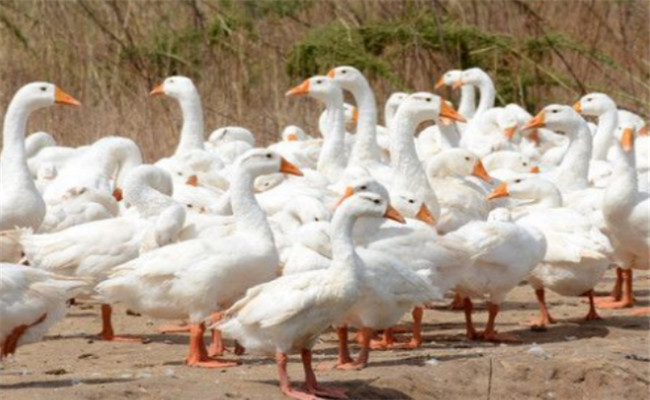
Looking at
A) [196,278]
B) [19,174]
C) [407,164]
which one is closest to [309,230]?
[196,278]

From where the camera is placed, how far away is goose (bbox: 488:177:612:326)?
11.2m

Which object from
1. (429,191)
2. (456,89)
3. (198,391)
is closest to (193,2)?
(456,89)

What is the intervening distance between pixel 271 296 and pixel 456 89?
1226cm

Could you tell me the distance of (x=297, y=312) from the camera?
27.2 ft

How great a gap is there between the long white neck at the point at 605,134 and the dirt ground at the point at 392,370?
4.95 metres

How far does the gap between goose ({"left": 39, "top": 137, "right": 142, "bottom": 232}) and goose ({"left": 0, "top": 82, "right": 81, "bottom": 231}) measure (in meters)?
0.43

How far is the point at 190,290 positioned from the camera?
9.41 metres

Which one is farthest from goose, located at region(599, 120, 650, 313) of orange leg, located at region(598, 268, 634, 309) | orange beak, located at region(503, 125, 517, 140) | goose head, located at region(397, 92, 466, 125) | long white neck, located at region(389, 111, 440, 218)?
orange beak, located at region(503, 125, 517, 140)

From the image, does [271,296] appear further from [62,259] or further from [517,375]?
[62,259]

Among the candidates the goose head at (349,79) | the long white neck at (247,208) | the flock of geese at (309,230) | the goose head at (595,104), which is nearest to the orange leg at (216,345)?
the flock of geese at (309,230)

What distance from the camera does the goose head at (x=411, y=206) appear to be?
11.6m

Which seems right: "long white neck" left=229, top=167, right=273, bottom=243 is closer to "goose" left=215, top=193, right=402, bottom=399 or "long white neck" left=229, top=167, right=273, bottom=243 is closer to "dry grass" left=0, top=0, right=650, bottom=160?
"goose" left=215, top=193, right=402, bottom=399

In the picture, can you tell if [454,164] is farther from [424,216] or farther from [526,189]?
[424,216]

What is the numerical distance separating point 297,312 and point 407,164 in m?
4.46
